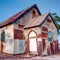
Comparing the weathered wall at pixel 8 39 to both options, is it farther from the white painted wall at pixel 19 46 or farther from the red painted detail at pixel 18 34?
the white painted wall at pixel 19 46

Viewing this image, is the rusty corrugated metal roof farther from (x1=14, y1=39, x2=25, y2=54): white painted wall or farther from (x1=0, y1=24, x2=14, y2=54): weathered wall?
(x1=14, y1=39, x2=25, y2=54): white painted wall

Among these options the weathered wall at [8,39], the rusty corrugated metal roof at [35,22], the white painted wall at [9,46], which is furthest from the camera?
the rusty corrugated metal roof at [35,22]

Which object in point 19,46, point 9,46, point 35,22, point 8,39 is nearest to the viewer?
point 19,46

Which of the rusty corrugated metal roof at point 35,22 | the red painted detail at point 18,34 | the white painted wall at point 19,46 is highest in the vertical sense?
the rusty corrugated metal roof at point 35,22

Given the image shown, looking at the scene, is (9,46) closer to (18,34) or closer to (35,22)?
(18,34)

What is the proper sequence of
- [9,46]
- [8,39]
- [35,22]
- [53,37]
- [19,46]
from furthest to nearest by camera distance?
[53,37]
[35,22]
[8,39]
[9,46]
[19,46]

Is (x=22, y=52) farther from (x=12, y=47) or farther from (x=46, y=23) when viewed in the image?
(x=46, y=23)

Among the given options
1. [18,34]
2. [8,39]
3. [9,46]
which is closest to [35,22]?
[18,34]

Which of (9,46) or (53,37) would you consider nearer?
(9,46)

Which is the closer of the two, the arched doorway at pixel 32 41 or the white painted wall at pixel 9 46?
the white painted wall at pixel 9 46

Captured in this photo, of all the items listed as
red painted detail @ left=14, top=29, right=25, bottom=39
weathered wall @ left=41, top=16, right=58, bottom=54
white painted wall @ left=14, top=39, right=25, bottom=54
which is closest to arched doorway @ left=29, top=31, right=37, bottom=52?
white painted wall @ left=14, top=39, right=25, bottom=54

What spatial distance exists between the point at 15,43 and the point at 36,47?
281 cm

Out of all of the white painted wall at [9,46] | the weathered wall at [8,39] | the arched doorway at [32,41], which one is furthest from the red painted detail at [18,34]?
the arched doorway at [32,41]

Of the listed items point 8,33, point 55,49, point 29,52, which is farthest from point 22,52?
point 55,49
